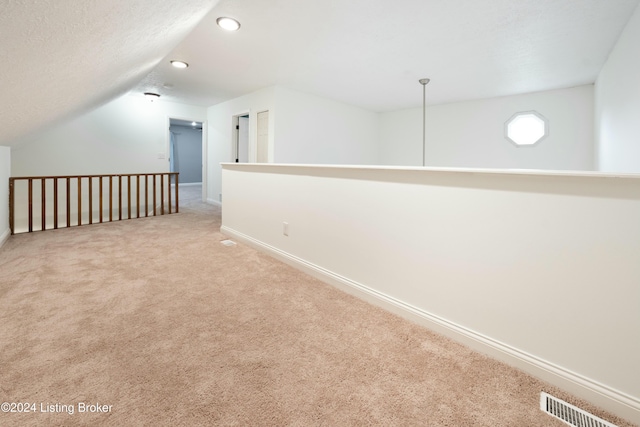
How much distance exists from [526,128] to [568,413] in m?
5.26

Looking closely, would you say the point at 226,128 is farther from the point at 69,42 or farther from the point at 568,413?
the point at 568,413


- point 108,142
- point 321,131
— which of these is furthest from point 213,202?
point 321,131

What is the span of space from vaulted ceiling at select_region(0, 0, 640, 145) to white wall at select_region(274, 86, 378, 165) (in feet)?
1.82

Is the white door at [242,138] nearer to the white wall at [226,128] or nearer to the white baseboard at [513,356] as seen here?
the white wall at [226,128]

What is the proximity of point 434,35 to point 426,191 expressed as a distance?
6.73ft

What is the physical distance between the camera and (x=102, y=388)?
1265 millimetres

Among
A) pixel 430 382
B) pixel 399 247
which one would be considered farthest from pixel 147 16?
pixel 430 382

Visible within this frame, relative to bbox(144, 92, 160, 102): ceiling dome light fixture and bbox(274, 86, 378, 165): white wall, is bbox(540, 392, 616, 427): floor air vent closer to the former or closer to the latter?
bbox(274, 86, 378, 165): white wall

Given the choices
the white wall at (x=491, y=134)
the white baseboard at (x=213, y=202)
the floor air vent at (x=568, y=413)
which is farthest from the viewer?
the white baseboard at (x=213, y=202)

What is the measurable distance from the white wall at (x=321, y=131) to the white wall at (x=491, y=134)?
0.59m

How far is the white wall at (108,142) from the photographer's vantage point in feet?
16.4

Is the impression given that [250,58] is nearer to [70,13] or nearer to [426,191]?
[70,13]

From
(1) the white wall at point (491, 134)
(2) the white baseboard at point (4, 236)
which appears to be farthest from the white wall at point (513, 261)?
(1) the white wall at point (491, 134)

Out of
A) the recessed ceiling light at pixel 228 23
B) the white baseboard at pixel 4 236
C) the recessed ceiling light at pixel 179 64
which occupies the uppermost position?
the recessed ceiling light at pixel 179 64
